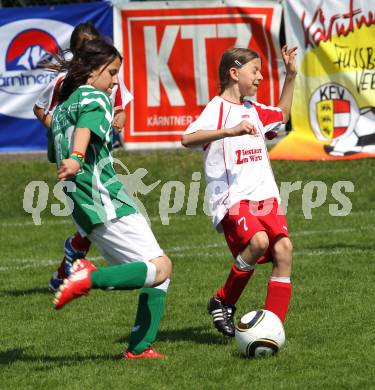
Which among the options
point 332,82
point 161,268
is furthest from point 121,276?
point 332,82

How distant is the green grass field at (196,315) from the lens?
18.5 feet

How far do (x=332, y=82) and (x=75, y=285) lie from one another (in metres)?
8.90

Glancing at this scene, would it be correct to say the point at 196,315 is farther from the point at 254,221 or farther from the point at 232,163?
the point at 232,163

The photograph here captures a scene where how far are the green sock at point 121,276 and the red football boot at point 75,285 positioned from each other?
0.05 m

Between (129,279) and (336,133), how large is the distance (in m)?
8.52

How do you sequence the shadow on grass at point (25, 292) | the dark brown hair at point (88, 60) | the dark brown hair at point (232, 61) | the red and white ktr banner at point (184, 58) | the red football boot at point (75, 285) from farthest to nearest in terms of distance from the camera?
the red and white ktr banner at point (184, 58) → the shadow on grass at point (25, 292) → the dark brown hair at point (232, 61) → the dark brown hair at point (88, 60) → the red football boot at point (75, 285)

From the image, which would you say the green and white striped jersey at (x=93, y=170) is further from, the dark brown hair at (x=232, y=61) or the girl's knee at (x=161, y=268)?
the dark brown hair at (x=232, y=61)

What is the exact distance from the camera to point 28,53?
14.2 meters

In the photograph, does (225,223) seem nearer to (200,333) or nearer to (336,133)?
(200,333)

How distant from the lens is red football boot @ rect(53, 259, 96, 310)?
17.6ft

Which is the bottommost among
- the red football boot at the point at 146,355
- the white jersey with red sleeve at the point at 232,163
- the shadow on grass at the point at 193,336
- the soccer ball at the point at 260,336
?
the shadow on grass at the point at 193,336

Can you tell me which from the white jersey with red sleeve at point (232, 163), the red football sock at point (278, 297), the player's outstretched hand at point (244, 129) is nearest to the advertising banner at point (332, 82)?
the white jersey with red sleeve at point (232, 163)

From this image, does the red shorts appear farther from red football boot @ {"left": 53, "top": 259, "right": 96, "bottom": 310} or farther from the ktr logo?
the ktr logo

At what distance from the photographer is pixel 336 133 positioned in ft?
45.1
